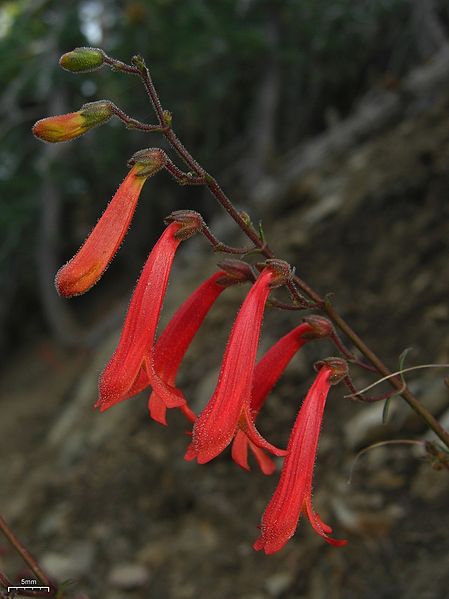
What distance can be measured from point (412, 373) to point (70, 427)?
3752 millimetres

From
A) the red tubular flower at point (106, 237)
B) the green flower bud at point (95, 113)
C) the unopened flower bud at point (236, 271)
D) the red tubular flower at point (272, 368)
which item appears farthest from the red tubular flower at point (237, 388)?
the green flower bud at point (95, 113)

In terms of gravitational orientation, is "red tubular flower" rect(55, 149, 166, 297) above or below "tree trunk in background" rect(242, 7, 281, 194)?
above

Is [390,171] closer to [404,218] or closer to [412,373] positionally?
[404,218]

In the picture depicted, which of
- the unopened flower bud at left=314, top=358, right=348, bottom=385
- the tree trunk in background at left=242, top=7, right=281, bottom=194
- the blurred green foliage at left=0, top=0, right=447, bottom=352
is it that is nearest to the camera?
the unopened flower bud at left=314, top=358, right=348, bottom=385

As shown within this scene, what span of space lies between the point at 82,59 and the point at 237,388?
0.86 meters

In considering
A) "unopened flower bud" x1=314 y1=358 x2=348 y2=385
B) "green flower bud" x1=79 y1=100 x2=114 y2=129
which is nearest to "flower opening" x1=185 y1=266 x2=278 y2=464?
"unopened flower bud" x1=314 y1=358 x2=348 y2=385

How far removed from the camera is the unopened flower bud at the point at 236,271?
1.82 m

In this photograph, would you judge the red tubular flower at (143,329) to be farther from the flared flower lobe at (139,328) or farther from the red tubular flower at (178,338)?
the red tubular flower at (178,338)

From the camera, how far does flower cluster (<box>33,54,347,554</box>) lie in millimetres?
1580

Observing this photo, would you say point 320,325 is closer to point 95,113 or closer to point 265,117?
point 95,113

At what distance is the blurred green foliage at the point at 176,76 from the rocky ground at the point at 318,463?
240cm

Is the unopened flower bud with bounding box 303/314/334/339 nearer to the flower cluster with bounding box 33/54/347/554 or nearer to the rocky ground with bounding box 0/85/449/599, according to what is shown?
the flower cluster with bounding box 33/54/347/554

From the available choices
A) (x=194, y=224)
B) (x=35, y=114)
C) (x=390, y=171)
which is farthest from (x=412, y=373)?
(x=35, y=114)

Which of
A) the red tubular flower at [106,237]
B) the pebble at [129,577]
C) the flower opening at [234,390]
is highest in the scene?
the red tubular flower at [106,237]
